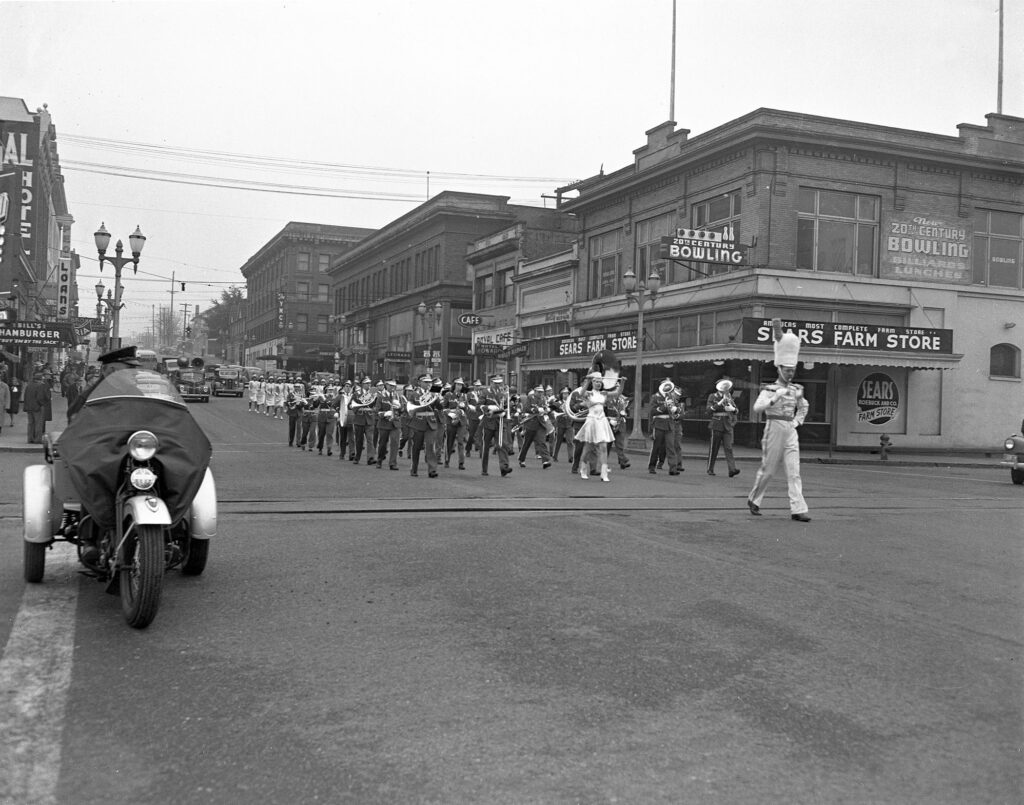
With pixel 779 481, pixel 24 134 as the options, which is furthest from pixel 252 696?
pixel 24 134

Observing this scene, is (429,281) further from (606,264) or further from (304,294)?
(304,294)

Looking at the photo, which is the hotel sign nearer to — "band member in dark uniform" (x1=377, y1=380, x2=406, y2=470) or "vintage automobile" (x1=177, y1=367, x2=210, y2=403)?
"band member in dark uniform" (x1=377, y1=380, x2=406, y2=470)

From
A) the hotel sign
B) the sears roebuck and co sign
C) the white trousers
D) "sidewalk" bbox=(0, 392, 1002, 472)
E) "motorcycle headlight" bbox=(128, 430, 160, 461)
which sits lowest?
"sidewalk" bbox=(0, 392, 1002, 472)

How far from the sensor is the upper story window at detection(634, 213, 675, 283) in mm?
34781

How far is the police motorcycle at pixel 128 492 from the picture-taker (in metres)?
5.34

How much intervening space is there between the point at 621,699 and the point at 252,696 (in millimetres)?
1684

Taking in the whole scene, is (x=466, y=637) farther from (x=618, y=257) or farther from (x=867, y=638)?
(x=618, y=257)

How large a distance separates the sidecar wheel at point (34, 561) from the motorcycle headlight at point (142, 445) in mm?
1419

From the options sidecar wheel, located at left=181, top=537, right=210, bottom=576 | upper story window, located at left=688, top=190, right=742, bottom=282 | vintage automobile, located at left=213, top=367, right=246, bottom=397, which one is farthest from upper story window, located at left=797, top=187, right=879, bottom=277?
vintage automobile, located at left=213, top=367, right=246, bottom=397

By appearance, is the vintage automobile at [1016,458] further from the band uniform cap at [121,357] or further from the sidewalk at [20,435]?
the band uniform cap at [121,357]

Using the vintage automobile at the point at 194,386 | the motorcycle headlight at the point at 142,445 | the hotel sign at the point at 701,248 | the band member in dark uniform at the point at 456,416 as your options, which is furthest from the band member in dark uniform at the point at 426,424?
the vintage automobile at the point at 194,386

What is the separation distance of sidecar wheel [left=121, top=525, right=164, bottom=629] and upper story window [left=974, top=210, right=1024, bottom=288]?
3266 centimetres

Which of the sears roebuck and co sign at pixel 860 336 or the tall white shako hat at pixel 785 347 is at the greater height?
the sears roebuck and co sign at pixel 860 336

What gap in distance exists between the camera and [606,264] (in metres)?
39.3
